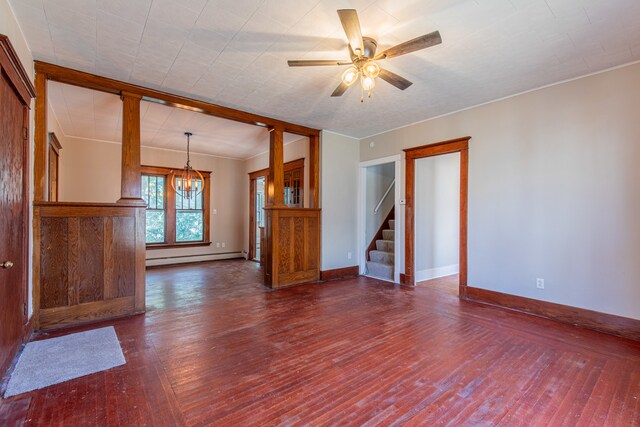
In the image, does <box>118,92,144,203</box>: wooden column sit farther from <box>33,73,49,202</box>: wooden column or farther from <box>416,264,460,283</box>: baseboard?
<box>416,264,460,283</box>: baseboard

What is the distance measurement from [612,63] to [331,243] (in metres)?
4.28

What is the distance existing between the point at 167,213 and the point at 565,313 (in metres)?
7.42

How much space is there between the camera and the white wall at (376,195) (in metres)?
5.94

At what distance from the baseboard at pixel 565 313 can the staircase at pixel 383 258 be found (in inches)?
61.4

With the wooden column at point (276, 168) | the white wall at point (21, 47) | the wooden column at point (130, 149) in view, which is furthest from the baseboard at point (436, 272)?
the white wall at point (21, 47)

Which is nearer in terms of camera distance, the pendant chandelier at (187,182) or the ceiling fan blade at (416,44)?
the ceiling fan blade at (416,44)

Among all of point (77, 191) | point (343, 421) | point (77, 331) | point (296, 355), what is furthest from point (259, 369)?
point (77, 191)

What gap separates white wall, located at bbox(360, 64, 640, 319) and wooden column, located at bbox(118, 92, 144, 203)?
436cm

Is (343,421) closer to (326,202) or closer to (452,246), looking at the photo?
(326,202)

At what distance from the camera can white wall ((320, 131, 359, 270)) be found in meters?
5.34

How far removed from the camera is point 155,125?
16.5 ft

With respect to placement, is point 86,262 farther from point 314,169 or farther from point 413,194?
point 413,194

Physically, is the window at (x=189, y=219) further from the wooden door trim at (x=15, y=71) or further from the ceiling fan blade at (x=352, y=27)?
the ceiling fan blade at (x=352, y=27)

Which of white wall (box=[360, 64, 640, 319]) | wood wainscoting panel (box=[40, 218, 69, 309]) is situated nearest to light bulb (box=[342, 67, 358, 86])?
white wall (box=[360, 64, 640, 319])
